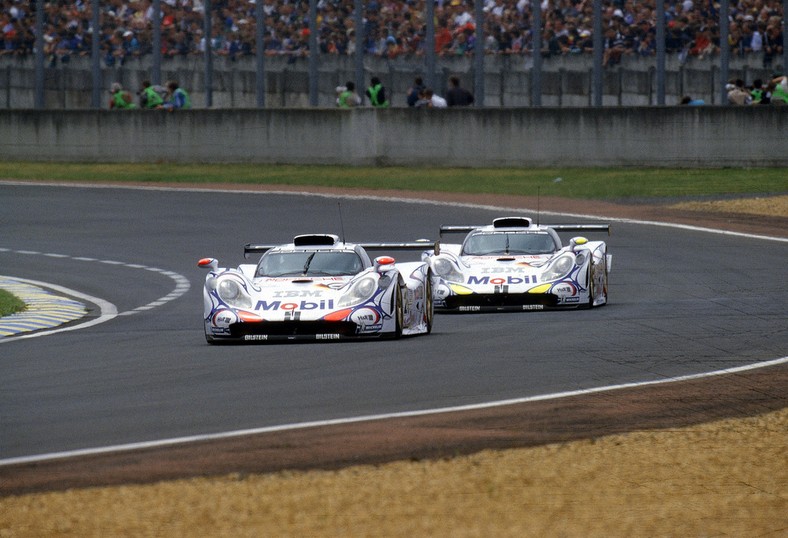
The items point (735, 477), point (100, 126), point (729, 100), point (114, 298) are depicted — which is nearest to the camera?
point (735, 477)

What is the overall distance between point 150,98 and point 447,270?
75.6 feet

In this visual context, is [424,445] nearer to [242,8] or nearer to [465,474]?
[465,474]

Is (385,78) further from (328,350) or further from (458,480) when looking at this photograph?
(458,480)

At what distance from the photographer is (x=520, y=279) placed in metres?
17.4

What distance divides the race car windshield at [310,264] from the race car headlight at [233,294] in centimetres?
70

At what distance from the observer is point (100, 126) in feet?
132

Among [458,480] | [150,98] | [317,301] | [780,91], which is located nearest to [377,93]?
[150,98]

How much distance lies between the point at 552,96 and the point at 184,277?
Result: 19375mm

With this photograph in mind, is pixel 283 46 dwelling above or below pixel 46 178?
above

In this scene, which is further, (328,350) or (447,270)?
(447,270)

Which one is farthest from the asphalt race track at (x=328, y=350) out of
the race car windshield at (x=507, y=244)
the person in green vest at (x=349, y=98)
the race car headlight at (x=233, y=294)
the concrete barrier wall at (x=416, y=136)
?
the person in green vest at (x=349, y=98)

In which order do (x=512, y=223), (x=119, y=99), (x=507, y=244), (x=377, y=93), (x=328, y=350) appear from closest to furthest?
(x=328, y=350) < (x=507, y=244) < (x=512, y=223) < (x=377, y=93) < (x=119, y=99)

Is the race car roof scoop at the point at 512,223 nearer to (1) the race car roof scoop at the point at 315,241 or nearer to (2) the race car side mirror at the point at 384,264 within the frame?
(1) the race car roof scoop at the point at 315,241

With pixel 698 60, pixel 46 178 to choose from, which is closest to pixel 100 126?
pixel 46 178
